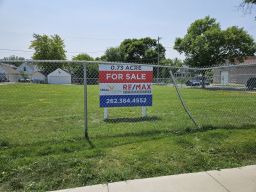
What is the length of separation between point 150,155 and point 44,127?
412cm

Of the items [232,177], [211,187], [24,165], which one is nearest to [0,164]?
[24,165]

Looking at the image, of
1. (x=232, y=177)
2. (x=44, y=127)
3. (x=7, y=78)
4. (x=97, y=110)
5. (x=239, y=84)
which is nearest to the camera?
(x=232, y=177)

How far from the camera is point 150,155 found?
18.6 ft

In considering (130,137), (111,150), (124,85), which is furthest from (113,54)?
(111,150)

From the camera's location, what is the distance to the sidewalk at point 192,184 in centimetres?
437

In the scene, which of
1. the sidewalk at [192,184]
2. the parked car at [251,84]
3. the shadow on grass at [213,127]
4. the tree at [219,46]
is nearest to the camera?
the sidewalk at [192,184]

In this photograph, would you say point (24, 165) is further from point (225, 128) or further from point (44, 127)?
point (225, 128)

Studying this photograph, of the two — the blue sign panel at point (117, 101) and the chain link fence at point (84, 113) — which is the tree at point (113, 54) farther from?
the blue sign panel at point (117, 101)

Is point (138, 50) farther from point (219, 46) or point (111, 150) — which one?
point (111, 150)

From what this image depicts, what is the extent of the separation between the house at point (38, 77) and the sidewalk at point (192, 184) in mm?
3689

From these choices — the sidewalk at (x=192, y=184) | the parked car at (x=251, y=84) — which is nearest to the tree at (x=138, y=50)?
the parked car at (x=251, y=84)

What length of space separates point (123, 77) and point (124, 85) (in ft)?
0.82

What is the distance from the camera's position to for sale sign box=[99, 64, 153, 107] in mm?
8656

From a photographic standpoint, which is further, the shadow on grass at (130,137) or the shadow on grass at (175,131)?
the shadow on grass at (175,131)
